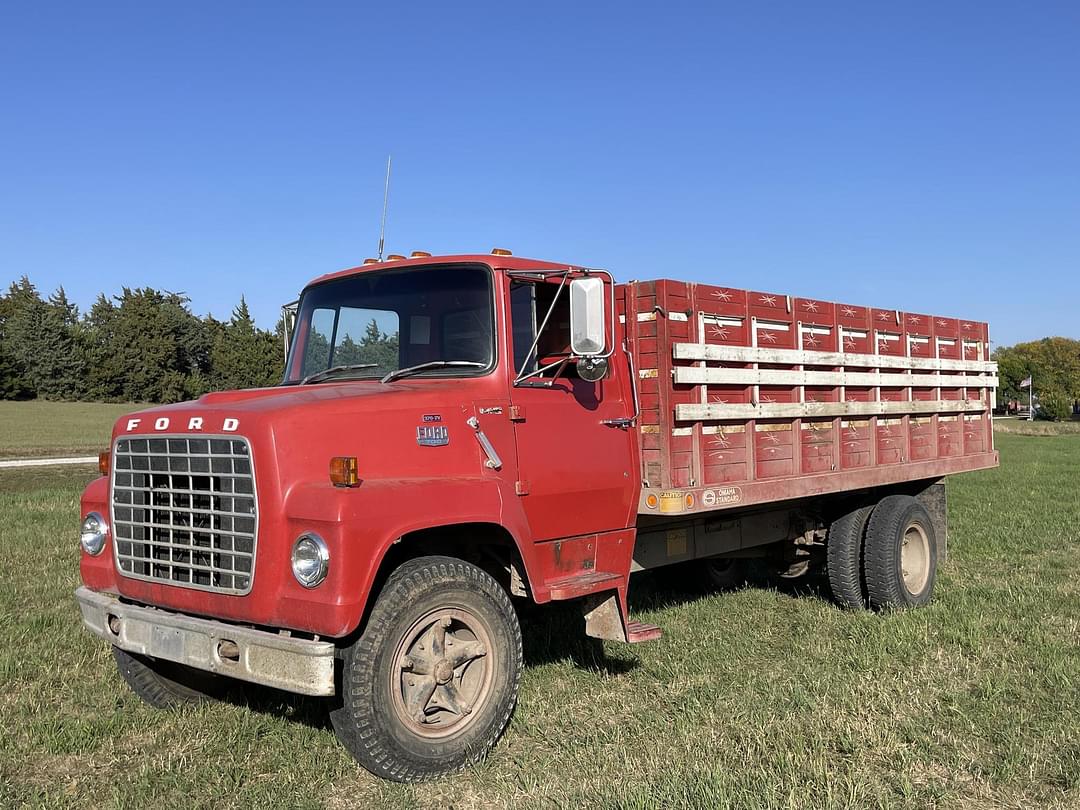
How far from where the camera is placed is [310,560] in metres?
4.08

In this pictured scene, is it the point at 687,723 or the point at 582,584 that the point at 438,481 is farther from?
the point at 687,723

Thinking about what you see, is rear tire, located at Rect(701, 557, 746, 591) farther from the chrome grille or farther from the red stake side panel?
the chrome grille

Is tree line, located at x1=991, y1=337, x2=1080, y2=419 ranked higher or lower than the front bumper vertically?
higher

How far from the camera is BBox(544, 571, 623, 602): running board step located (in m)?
5.11

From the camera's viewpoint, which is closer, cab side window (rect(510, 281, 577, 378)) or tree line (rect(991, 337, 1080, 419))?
cab side window (rect(510, 281, 577, 378))

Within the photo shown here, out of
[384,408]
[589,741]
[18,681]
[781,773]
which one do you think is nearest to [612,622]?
[589,741]

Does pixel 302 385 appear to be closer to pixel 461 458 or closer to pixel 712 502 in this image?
pixel 461 458

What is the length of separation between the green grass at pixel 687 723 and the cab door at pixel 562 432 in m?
1.15

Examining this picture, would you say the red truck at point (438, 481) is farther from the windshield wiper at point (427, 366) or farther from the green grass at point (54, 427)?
the green grass at point (54, 427)

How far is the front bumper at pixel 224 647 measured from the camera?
4.02 meters

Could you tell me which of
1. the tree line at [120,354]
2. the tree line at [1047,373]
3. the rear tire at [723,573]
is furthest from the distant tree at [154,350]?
the tree line at [1047,373]

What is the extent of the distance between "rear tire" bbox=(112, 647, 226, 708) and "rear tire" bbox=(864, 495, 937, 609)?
5.12 meters

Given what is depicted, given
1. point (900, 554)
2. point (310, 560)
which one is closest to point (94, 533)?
point (310, 560)

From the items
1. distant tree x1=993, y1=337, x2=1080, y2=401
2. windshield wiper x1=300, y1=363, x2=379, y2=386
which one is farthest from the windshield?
distant tree x1=993, y1=337, x2=1080, y2=401
